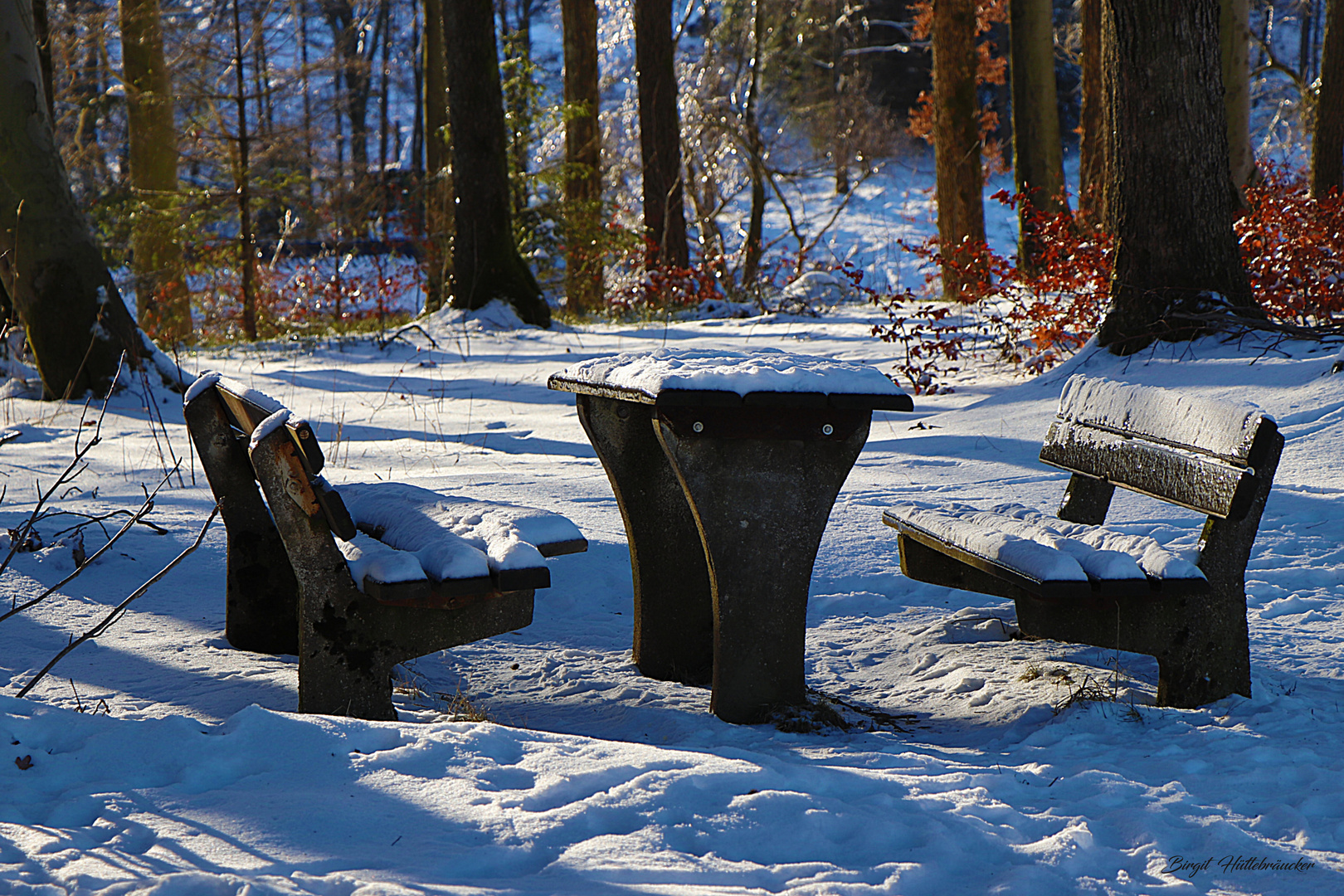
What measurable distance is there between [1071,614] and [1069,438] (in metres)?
1.06

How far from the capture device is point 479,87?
1120 cm

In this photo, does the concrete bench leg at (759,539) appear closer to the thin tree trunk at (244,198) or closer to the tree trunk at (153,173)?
the thin tree trunk at (244,198)

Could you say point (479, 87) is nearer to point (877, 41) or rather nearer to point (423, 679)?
point (423, 679)

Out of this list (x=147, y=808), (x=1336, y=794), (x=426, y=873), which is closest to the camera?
(x=426, y=873)

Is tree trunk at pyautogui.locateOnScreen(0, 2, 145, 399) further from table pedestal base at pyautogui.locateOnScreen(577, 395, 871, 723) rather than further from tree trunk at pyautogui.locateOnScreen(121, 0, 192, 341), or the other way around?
tree trunk at pyautogui.locateOnScreen(121, 0, 192, 341)

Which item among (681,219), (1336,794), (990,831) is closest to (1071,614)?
(1336,794)

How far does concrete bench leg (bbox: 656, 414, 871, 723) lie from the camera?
107 inches

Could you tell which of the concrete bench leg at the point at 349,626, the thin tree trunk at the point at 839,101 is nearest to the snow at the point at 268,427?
the concrete bench leg at the point at 349,626

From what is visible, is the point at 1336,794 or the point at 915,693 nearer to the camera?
the point at 1336,794

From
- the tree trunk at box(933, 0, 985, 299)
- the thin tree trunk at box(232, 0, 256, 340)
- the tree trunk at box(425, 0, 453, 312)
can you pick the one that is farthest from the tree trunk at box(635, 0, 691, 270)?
the thin tree trunk at box(232, 0, 256, 340)

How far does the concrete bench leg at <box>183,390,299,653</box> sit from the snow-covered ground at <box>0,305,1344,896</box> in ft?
0.37

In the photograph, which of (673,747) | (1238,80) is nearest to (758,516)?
(673,747)

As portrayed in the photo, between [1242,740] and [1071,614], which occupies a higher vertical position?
[1071,614]

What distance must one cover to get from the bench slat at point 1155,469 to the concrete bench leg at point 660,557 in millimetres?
1347
